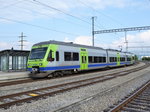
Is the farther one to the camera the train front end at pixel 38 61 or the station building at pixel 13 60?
the station building at pixel 13 60

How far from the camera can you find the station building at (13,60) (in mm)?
21419

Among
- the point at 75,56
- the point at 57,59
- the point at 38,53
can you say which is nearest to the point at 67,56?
the point at 75,56

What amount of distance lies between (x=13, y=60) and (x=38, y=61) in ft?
30.1

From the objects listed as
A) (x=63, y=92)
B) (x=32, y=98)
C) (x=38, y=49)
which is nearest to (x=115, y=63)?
(x=38, y=49)

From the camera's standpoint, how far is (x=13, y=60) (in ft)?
73.2

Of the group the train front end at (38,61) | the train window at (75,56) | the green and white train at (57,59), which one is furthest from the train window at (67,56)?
the train front end at (38,61)

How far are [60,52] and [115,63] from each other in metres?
17.1

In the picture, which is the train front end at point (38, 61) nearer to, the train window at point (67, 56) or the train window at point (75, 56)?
the train window at point (67, 56)

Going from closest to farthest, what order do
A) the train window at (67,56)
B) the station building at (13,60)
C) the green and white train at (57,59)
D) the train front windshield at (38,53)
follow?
the green and white train at (57,59) < the train front windshield at (38,53) < the train window at (67,56) < the station building at (13,60)

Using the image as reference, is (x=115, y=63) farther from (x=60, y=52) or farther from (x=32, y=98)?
(x=32, y=98)

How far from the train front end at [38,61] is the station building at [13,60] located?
719 cm

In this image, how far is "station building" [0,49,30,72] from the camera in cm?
2142

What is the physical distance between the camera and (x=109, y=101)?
716 centimetres

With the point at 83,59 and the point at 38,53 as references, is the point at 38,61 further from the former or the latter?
the point at 83,59
